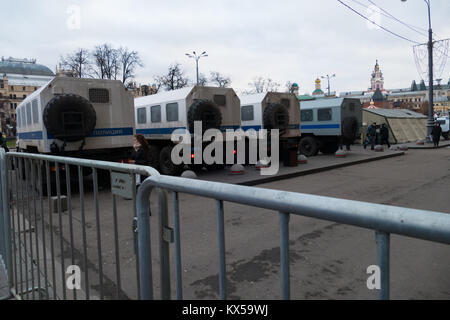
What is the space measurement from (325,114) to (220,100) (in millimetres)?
8328

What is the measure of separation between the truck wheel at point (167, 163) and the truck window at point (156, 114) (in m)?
1.43

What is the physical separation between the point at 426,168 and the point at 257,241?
11026 mm

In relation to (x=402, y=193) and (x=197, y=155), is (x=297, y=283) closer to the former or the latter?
(x=402, y=193)

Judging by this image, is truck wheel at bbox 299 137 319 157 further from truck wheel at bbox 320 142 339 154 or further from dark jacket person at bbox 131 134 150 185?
dark jacket person at bbox 131 134 150 185

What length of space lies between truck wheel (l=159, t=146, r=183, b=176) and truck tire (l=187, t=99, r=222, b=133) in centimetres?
123

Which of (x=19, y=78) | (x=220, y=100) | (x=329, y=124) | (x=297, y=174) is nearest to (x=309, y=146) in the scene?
(x=329, y=124)

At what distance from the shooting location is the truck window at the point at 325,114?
18.7 m

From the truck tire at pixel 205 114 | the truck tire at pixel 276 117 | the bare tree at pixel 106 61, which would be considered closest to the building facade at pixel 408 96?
the bare tree at pixel 106 61

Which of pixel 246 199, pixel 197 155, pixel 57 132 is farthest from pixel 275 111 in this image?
pixel 246 199

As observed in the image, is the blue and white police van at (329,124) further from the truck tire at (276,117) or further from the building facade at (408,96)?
the building facade at (408,96)

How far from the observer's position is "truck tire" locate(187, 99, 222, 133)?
38.2ft

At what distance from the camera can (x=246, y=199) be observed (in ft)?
4.38

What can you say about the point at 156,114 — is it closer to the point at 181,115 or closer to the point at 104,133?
the point at 181,115

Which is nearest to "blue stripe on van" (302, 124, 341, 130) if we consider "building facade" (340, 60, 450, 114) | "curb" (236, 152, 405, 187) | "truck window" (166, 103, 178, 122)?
"curb" (236, 152, 405, 187)
